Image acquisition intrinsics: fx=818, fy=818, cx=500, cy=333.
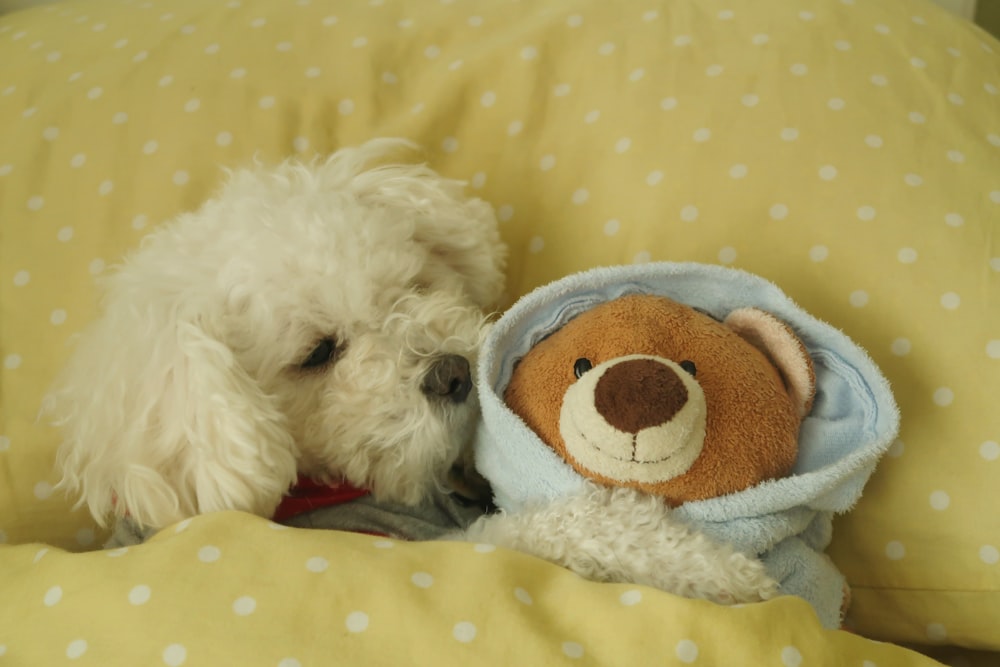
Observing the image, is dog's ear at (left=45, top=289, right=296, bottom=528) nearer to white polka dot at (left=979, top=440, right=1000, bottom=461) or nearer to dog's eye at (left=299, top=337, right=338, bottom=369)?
dog's eye at (left=299, top=337, right=338, bottom=369)

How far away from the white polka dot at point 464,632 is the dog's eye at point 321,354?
45 centimetres

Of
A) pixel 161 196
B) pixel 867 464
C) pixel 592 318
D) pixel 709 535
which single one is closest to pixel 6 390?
pixel 161 196

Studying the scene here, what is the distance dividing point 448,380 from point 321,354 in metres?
0.18

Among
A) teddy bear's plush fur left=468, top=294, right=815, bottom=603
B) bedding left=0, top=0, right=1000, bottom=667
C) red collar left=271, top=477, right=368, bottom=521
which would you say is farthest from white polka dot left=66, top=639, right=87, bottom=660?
teddy bear's plush fur left=468, top=294, right=815, bottom=603

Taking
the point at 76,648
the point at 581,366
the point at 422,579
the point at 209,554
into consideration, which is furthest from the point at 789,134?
the point at 76,648

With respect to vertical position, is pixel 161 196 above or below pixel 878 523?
above

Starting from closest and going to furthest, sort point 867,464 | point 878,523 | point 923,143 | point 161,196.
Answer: point 867,464 → point 878,523 → point 923,143 → point 161,196

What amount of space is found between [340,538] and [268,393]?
0.91 ft

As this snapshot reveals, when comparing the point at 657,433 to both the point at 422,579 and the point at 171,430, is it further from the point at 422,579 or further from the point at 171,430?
the point at 171,430

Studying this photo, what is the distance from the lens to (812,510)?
2.83ft

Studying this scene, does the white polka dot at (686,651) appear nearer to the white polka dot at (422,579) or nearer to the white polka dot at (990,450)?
the white polka dot at (422,579)

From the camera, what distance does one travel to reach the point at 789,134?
1.15 meters

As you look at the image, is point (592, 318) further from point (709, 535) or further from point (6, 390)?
point (6, 390)

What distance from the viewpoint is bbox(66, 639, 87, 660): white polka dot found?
72cm
